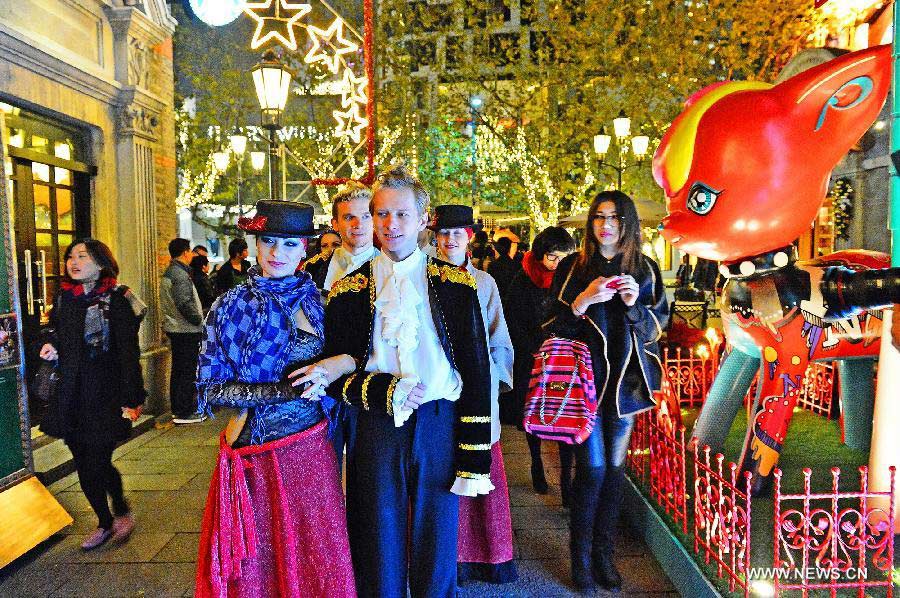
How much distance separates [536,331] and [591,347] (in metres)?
1.75

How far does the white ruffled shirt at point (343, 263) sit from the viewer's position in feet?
14.8

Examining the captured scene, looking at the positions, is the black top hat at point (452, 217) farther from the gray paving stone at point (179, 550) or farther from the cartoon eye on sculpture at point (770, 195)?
the gray paving stone at point (179, 550)

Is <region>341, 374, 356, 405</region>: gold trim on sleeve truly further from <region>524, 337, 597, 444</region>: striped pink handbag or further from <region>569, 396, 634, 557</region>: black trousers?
<region>569, 396, 634, 557</region>: black trousers

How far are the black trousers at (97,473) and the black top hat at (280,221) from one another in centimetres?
251

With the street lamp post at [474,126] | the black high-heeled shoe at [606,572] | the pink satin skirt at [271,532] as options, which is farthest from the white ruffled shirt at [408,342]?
the street lamp post at [474,126]

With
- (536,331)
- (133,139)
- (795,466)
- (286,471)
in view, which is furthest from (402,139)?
(286,471)

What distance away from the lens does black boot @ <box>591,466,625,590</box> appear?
149 inches

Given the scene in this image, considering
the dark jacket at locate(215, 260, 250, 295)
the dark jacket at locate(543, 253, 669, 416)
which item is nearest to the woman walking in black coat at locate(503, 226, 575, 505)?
the dark jacket at locate(543, 253, 669, 416)

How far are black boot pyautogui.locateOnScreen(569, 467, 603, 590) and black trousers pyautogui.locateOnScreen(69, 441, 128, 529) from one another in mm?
3128

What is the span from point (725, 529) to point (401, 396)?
6.24ft

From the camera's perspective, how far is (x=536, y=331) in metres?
5.52

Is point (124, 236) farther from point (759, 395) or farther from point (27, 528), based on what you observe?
point (759, 395)

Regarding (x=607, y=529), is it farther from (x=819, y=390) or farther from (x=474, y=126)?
(x=474, y=126)

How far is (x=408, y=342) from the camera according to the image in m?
2.75
